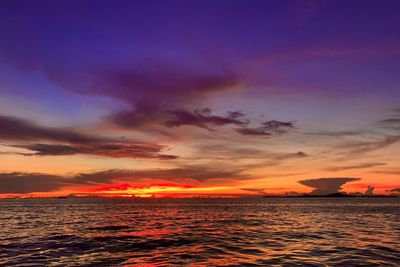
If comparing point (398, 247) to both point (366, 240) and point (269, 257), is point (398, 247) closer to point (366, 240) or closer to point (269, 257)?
point (366, 240)

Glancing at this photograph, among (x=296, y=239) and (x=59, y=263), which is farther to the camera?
(x=296, y=239)

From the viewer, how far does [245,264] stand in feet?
79.7

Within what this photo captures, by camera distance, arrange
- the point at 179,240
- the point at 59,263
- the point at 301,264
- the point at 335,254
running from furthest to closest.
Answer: the point at 179,240 → the point at 335,254 → the point at 59,263 → the point at 301,264

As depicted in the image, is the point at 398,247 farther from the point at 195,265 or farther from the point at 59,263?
the point at 59,263

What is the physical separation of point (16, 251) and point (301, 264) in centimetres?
2276

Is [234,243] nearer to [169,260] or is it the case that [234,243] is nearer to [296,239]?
[296,239]

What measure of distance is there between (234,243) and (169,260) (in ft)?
33.3

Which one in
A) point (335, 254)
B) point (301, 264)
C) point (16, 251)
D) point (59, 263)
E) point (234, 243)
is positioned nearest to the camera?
point (301, 264)

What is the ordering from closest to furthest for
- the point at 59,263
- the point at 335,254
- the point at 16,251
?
the point at 59,263 → the point at 335,254 → the point at 16,251

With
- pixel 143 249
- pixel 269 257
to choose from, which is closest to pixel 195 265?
pixel 269 257

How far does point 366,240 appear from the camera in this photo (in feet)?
117

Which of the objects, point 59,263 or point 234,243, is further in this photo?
point 234,243

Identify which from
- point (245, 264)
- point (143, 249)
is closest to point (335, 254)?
point (245, 264)

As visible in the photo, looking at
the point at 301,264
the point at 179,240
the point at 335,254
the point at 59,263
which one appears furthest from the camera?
the point at 179,240
